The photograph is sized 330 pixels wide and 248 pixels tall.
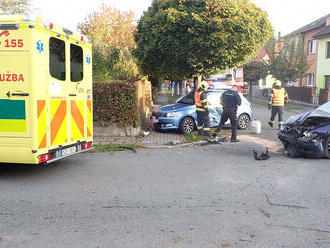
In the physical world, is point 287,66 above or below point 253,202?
above

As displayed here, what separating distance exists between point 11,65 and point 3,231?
2.86 metres

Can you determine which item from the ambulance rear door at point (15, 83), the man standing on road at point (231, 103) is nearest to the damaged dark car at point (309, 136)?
the man standing on road at point (231, 103)

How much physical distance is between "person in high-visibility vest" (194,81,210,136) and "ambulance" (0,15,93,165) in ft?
18.2

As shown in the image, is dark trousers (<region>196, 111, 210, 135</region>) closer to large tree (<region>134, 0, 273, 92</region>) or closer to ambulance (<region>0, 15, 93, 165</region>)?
large tree (<region>134, 0, 273, 92</region>)

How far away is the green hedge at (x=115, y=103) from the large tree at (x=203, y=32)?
3438 millimetres

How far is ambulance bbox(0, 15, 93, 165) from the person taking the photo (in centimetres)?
581

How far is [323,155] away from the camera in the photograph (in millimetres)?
8289

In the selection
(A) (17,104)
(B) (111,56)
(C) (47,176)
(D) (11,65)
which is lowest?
(C) (47,176)

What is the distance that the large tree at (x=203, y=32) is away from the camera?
12883 mm

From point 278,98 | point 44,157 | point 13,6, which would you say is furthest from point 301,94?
point 44,157

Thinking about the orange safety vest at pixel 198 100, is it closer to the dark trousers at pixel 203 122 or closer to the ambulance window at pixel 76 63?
the dark trousers at pixel 203 122

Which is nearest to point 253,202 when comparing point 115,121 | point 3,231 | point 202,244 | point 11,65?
point 202,244

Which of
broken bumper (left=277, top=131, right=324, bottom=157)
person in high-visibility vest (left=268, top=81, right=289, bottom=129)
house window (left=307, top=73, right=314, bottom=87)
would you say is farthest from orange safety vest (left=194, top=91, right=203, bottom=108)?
house window (left=307, top=73, right=314, bottom=87)

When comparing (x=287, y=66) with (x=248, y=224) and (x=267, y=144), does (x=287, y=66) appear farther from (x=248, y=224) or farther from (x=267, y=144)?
(x=248, y=224)
